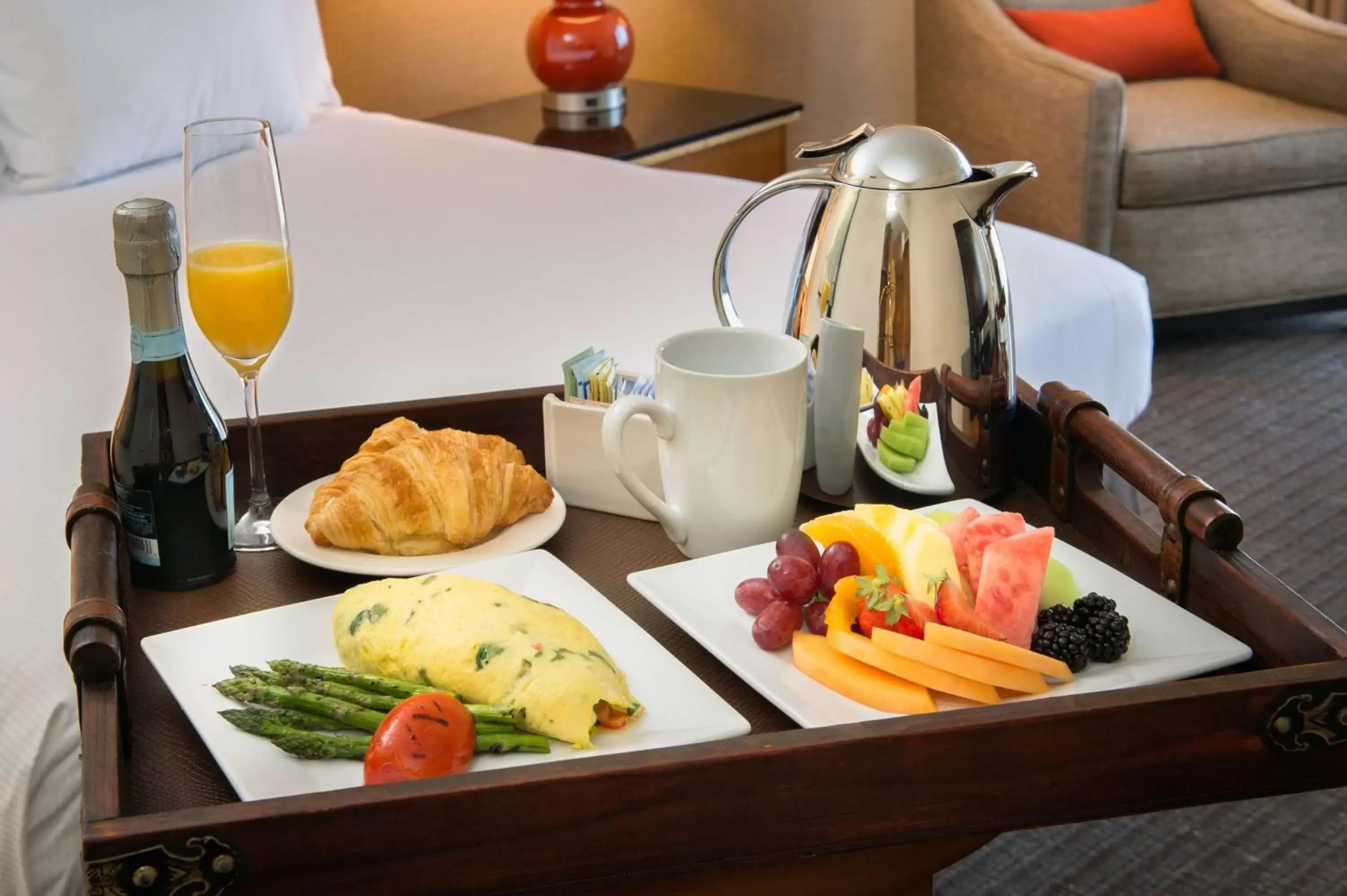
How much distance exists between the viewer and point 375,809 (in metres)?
0.68

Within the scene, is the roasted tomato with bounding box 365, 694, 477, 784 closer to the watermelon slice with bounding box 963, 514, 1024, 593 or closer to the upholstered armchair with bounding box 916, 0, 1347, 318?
the watermelon slice with bounding box 963, 514, 1024, 593

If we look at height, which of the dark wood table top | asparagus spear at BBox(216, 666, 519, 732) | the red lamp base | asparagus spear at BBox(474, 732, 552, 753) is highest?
asparagus spear at BBox(216, 666, 519, 732)

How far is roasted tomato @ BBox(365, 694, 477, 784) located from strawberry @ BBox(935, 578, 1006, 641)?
29 centimetres

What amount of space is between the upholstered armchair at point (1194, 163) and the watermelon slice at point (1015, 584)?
2.50 meters

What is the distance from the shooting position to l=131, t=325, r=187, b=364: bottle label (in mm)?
963

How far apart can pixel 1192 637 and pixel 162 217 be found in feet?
2.33

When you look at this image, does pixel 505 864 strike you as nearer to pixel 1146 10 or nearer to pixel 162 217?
pixel 162 217

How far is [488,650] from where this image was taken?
817 millimetres

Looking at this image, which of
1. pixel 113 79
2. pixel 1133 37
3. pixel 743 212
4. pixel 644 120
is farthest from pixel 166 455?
pixel 1133 37

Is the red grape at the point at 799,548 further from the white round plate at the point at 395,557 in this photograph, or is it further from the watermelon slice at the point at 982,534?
the white round plate at the point at 395,557

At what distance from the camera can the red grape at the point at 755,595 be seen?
35.9 inches

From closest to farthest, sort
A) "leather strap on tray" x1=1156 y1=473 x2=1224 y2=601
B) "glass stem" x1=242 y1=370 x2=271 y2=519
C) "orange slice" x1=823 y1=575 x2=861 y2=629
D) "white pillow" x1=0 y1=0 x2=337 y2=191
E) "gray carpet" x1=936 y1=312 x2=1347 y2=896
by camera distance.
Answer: "orange slice" x1=823 y1=575 x2=861 y2=629 < "leather strap on tray" x1=1156 y1=473 x2=1224 y2=601 < "glass stem" x1=242 y1=370 x2=271 y2=519 < "gray carpet" x1=936 y1=312 x2=1347 y2=896 < "white pillow" x1=0 y1=0 x2=337 y2=191

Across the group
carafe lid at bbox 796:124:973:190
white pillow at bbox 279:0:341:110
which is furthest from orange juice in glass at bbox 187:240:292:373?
white pillow at bbox 279:0:341:110

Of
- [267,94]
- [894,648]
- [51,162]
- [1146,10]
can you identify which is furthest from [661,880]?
[1146,10]
